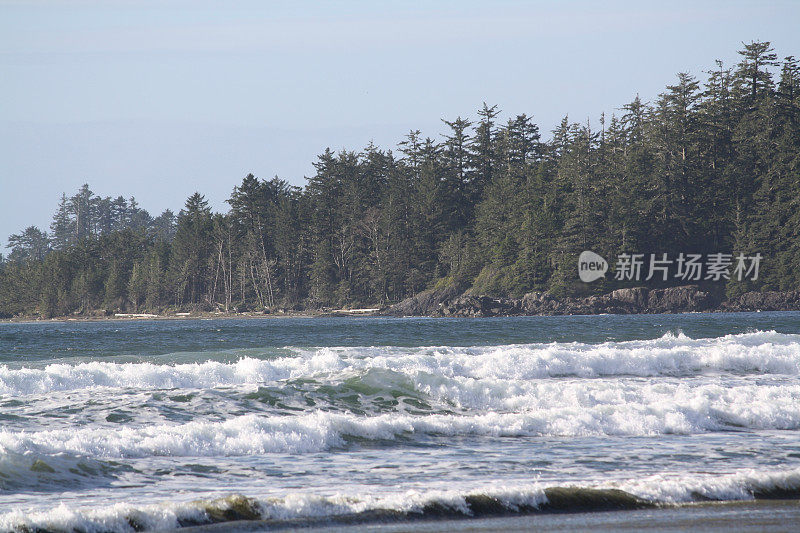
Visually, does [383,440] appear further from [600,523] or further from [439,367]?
[439,367]

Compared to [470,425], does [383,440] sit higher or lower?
lower

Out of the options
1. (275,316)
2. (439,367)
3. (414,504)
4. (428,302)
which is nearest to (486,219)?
(428,302)

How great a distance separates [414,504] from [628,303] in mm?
56528

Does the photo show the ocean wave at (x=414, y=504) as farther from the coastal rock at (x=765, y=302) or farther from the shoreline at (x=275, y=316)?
the coastal rock at (x=765, y=302)

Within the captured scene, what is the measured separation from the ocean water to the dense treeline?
49790 millimetres

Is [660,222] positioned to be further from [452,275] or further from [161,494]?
[161,494]

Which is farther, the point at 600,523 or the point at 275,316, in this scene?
the point at 275,316

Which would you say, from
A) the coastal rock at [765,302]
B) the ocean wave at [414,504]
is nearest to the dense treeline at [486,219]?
the coastal rock at [765,302]

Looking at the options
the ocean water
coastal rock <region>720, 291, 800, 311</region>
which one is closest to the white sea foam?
the ocean water

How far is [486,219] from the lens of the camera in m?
74.4

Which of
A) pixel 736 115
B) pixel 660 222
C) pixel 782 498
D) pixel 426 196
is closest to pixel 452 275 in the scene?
pixel 426 196

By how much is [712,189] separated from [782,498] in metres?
66.3

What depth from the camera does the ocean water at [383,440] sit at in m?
7.55

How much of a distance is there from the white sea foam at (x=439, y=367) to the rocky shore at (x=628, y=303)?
130 ft
